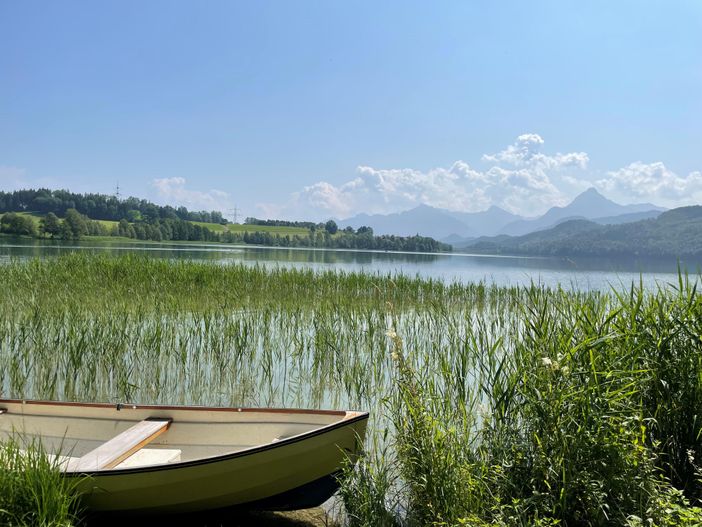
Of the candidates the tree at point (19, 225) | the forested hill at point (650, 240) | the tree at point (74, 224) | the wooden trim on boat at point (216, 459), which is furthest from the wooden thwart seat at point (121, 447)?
the forested hill at point (650, 240)

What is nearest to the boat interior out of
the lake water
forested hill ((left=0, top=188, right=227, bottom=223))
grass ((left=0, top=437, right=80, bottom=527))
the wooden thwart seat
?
the wooden thwart seat

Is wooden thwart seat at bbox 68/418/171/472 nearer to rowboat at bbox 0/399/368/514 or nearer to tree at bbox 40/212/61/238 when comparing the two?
rowboat at bbox 0/399/368/514

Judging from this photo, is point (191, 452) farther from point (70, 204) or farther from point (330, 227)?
point (330, 227)

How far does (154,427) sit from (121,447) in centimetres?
44

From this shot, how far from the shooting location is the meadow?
124 inches

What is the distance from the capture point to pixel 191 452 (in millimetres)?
4434

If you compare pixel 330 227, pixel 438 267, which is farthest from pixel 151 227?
pixel 438 267

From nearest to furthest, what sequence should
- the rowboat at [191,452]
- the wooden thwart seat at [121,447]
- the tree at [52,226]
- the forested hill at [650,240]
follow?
the rowboat at [191,452] → the wooden thwart seat at [121,447] → the tree at [52,226] → the forested hill at [650,240]

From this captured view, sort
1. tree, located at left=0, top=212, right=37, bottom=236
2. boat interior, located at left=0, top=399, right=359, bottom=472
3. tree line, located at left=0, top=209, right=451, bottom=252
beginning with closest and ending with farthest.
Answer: boat interior, located at left=0, top=399, right=359, bottom=472 < tree line, located at left=0, top=209, right=451, bottom=252 < tree, located at left=0, top=212, right=37, bottom=236

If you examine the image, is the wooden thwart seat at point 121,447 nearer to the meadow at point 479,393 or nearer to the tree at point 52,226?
the meadow at point 479,393

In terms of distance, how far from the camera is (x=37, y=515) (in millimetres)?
3123

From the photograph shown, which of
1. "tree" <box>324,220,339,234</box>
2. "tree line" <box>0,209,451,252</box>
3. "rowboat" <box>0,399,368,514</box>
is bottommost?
"rowboat" <box>0,399,368,514</box>

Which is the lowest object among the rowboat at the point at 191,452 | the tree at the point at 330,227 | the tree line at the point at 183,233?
the rowboat at the point at 191,452

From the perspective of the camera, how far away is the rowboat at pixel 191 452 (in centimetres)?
349
